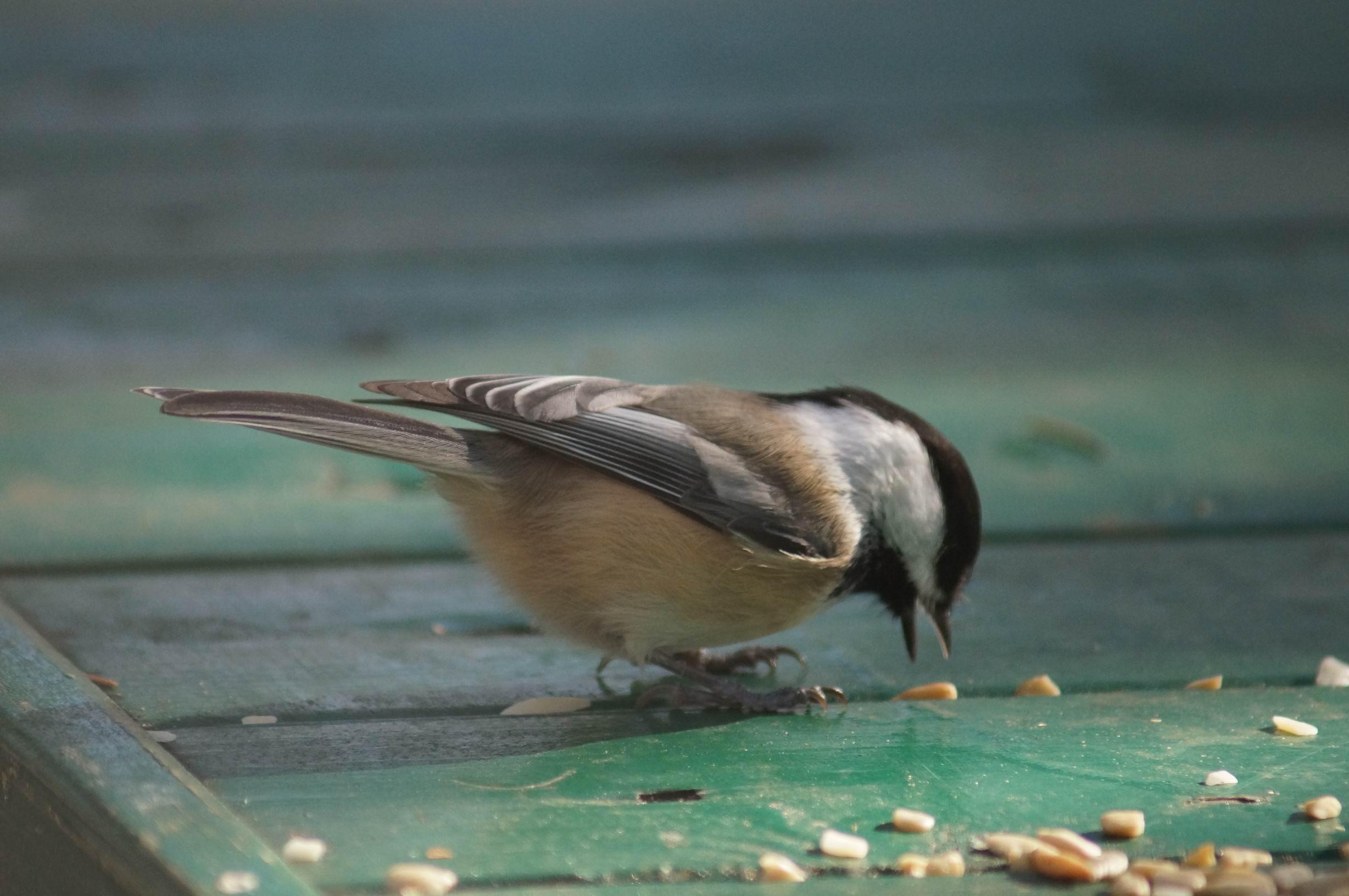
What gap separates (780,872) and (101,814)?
0.85 metres

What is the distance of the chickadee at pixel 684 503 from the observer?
2.61m

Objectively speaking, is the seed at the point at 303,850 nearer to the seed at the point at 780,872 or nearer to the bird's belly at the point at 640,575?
the seed at the point at 780,872

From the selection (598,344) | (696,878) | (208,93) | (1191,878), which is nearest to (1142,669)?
(1191,878)

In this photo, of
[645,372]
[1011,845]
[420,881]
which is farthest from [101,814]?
[645,372]

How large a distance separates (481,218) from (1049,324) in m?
2.60

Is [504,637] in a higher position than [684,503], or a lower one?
Answer: lower

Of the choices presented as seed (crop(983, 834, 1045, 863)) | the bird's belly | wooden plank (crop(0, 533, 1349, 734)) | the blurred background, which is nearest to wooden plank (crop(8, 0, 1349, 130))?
the blurred background

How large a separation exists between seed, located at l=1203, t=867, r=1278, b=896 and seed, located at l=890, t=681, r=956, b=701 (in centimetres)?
82

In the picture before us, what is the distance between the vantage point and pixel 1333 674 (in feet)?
9.15

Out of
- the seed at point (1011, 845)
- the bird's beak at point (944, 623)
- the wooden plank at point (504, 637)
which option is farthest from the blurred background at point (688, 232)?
the seed at point (1011, 845)

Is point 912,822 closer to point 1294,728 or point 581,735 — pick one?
point 581,735

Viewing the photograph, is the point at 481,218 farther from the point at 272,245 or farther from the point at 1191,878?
the point at 1191,878

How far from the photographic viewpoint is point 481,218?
22.4ft

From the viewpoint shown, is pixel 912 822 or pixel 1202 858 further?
pixel 912 822
